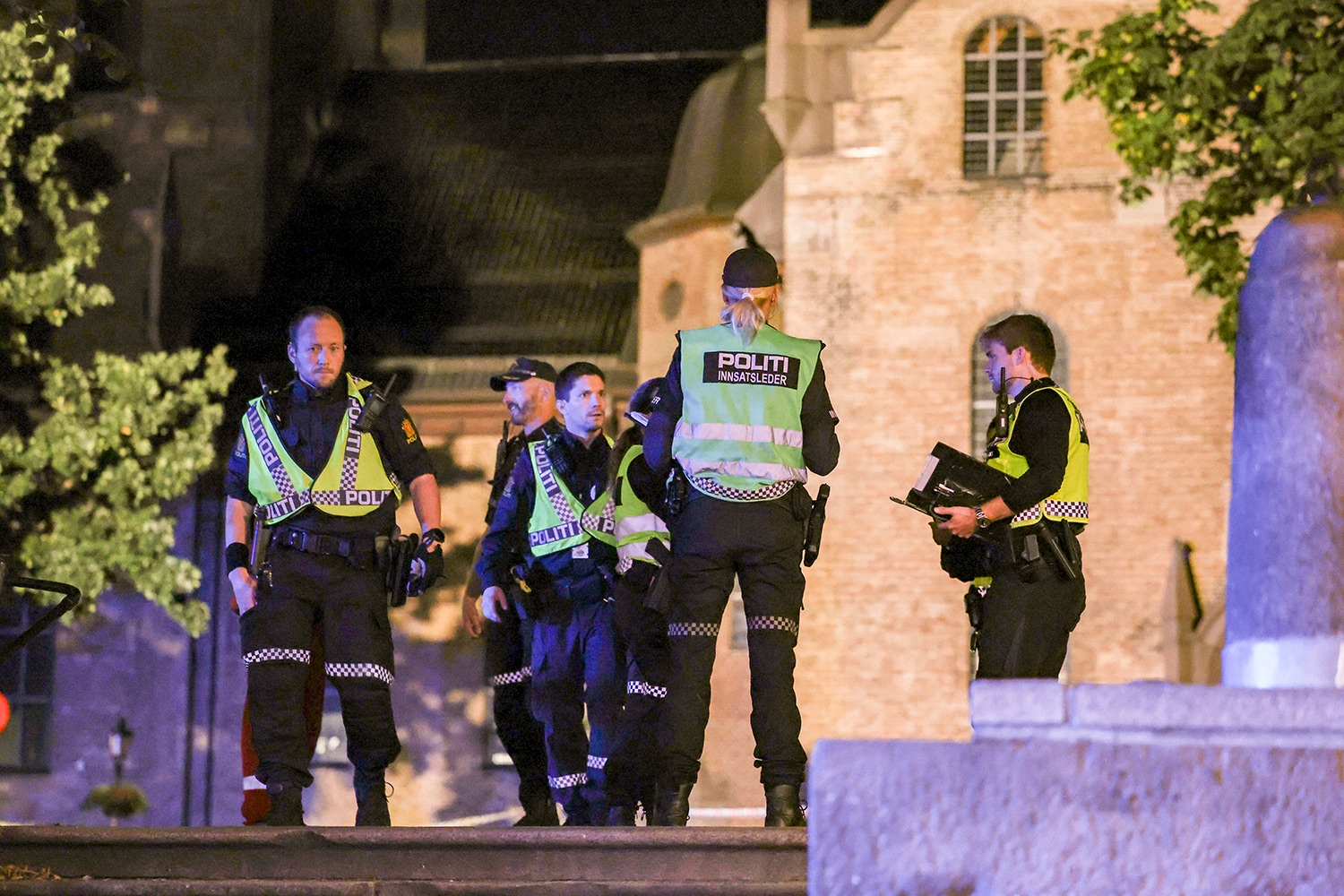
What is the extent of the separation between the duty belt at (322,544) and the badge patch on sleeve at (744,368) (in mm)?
1598

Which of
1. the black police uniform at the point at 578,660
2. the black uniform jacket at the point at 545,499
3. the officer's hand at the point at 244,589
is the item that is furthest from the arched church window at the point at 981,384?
the officer's hand at the point at 244,589

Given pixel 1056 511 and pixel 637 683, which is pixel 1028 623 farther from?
pixel 637 683

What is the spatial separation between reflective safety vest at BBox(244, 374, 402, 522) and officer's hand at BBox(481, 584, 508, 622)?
4.28 ft

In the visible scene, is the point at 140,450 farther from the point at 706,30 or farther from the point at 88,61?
the point at 706,30

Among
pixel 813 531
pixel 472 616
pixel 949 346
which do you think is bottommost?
pixel 472 616

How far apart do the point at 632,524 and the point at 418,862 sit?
267 centimetres

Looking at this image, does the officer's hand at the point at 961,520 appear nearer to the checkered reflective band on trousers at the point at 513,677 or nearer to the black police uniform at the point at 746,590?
the black police uniform at the point at 746,590

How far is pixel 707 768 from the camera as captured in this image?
2289 centimetres

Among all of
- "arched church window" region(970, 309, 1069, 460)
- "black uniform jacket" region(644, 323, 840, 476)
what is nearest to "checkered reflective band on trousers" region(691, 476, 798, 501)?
"black uniform jacket" region(644, 323, 840, 476)

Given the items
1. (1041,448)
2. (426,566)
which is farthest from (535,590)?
(1041,448)

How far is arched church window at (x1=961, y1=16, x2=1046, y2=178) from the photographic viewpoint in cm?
2250

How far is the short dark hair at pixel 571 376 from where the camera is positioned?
9.45 meters

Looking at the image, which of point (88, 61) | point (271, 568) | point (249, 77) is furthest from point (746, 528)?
point (249, 77)

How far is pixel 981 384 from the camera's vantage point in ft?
73.9
